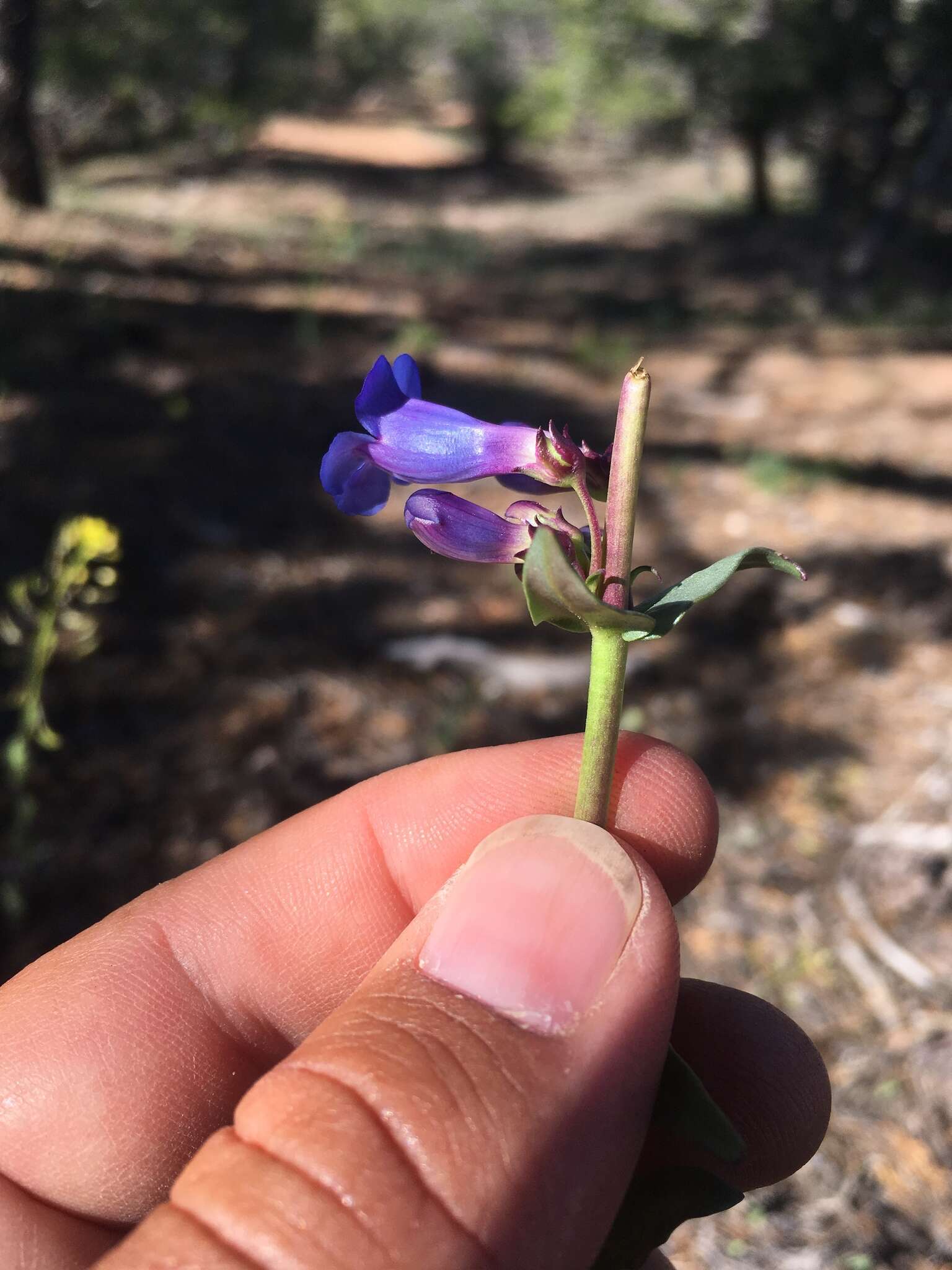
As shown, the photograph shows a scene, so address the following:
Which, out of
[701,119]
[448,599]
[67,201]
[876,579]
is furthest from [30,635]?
[701,119]

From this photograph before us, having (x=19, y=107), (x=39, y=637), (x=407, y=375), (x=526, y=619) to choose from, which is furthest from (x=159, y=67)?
(x=407, y=375)

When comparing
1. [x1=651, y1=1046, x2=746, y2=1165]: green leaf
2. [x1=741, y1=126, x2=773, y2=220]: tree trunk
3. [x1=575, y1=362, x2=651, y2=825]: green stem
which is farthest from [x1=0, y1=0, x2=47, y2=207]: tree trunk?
[x1=651, y1=1046, x2=746, y2=1165]: green leaf

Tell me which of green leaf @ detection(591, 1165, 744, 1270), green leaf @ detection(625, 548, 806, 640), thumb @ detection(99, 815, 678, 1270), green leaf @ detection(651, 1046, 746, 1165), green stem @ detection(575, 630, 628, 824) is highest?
green leaf @ detection(625, 548, 806, 640)

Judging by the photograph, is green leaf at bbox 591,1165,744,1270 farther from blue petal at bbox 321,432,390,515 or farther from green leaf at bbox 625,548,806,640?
blue petal at bbox 321,432,390,515

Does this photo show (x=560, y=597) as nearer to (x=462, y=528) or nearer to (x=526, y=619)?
(x=462, y=528)

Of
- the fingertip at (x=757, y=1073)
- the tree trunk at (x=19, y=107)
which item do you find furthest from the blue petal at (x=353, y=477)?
the tree trunk at (x=19, y=107)

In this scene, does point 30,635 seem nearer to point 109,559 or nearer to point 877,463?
point 109,559
